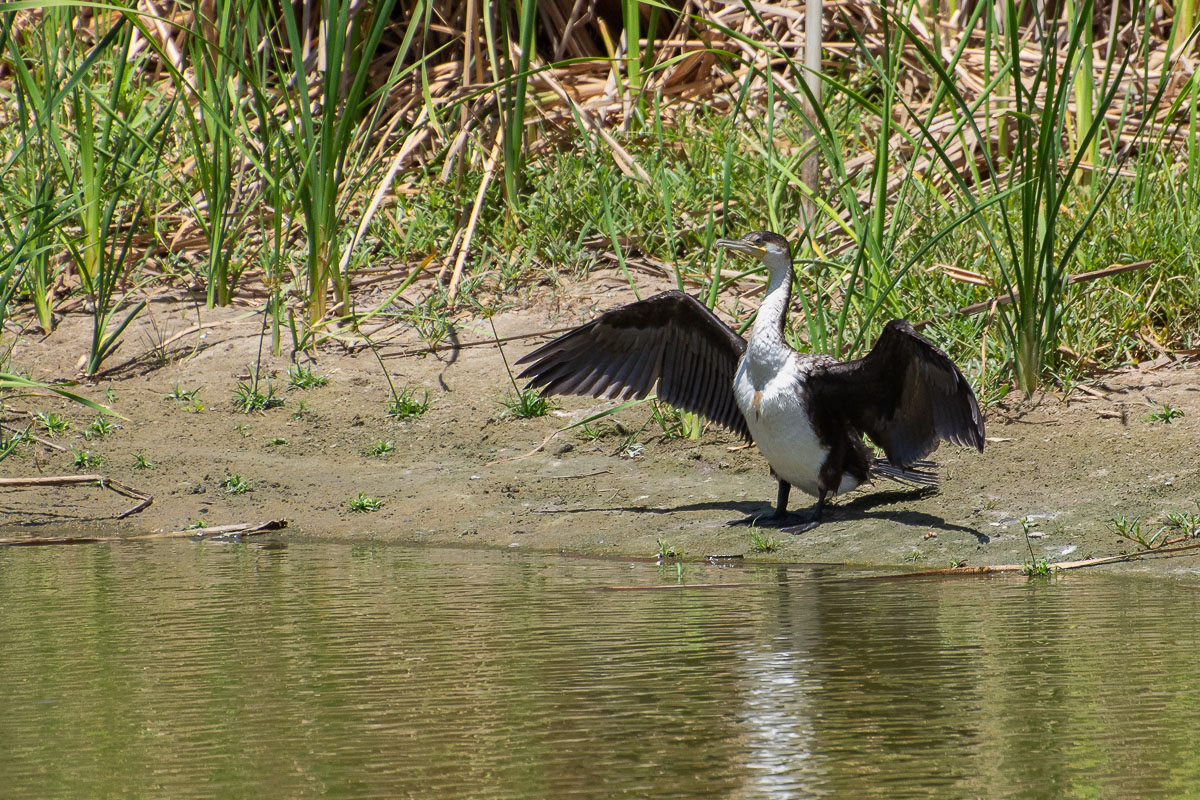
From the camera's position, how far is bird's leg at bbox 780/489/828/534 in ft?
15.7

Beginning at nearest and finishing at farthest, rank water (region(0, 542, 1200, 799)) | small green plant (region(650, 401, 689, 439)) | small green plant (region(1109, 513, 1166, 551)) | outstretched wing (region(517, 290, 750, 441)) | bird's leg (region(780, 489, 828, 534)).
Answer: water (region(0, 542, 1200, 799))
small green plant (region(1109, 513, 1166, 551))
bird's leg (region(780, 489, 828, 534))
outstretched wing (region(517, 290, 750, 441))
small green plant (region(650, 401, 689, 439))

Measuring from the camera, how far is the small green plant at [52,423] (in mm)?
6059

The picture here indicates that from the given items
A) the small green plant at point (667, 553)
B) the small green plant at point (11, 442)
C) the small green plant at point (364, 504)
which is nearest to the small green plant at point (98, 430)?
the small green plant at point (11, 442)

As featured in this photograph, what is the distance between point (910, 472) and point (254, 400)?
2871mm

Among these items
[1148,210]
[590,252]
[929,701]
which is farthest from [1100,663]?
[590,252]

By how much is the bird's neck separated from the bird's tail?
0.60 meters

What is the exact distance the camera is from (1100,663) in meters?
2.79

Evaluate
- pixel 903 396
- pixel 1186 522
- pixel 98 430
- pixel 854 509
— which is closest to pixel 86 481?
pixel 98 430

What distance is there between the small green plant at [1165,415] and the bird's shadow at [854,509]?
0.92 metres

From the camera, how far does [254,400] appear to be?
6273mm

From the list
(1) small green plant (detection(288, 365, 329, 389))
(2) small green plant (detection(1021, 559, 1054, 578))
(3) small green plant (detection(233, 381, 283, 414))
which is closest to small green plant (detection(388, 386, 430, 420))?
(1) small green plant (detection(288, 365, 329, 389))

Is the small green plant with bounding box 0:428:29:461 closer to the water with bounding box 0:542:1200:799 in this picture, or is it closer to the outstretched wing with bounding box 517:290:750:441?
the water with bounding box 0:542:1200:799

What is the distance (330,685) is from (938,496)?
2.85m

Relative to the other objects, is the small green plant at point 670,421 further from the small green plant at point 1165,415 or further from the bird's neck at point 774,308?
the small green plant at point 1165,415
